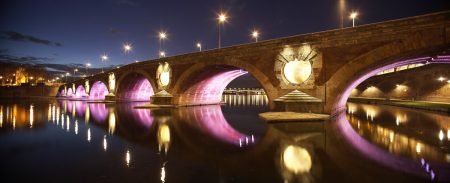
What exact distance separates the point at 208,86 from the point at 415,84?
26.6m

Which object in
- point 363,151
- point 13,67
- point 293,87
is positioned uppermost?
point 13,67

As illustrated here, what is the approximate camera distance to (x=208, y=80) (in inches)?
1315

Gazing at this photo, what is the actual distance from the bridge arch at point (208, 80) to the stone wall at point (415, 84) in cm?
1984

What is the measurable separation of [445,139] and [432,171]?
5.90 meters

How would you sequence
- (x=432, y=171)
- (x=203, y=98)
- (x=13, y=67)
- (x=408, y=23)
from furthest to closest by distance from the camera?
(x=13, y=67)
(x=203, y=98)
(x=408, y=23)
(x=432, y=171)

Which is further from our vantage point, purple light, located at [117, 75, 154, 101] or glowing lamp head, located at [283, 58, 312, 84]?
purple light, located at [117, 75, 154, 101]

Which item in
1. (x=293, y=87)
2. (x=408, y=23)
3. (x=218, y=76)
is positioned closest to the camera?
(x=408, y=23)

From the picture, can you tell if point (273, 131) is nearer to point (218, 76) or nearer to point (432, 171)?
point (432, 171)

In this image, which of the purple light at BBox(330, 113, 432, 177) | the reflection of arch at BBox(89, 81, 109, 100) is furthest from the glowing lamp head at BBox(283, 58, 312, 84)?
the reflection of arch at BBox(89, 81, 109, 100)

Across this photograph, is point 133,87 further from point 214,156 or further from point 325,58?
point 214,156

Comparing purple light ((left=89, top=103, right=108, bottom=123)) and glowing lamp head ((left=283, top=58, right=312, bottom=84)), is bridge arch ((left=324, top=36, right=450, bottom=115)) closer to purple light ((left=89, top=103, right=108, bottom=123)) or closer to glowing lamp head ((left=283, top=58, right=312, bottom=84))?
glowing lamp head ((left=283, top=58, right=312, bottom=84))

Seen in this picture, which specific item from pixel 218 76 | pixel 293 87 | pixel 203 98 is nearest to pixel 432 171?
pixel 293 87

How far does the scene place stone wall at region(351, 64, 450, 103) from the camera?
26.5m

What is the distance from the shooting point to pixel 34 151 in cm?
938
